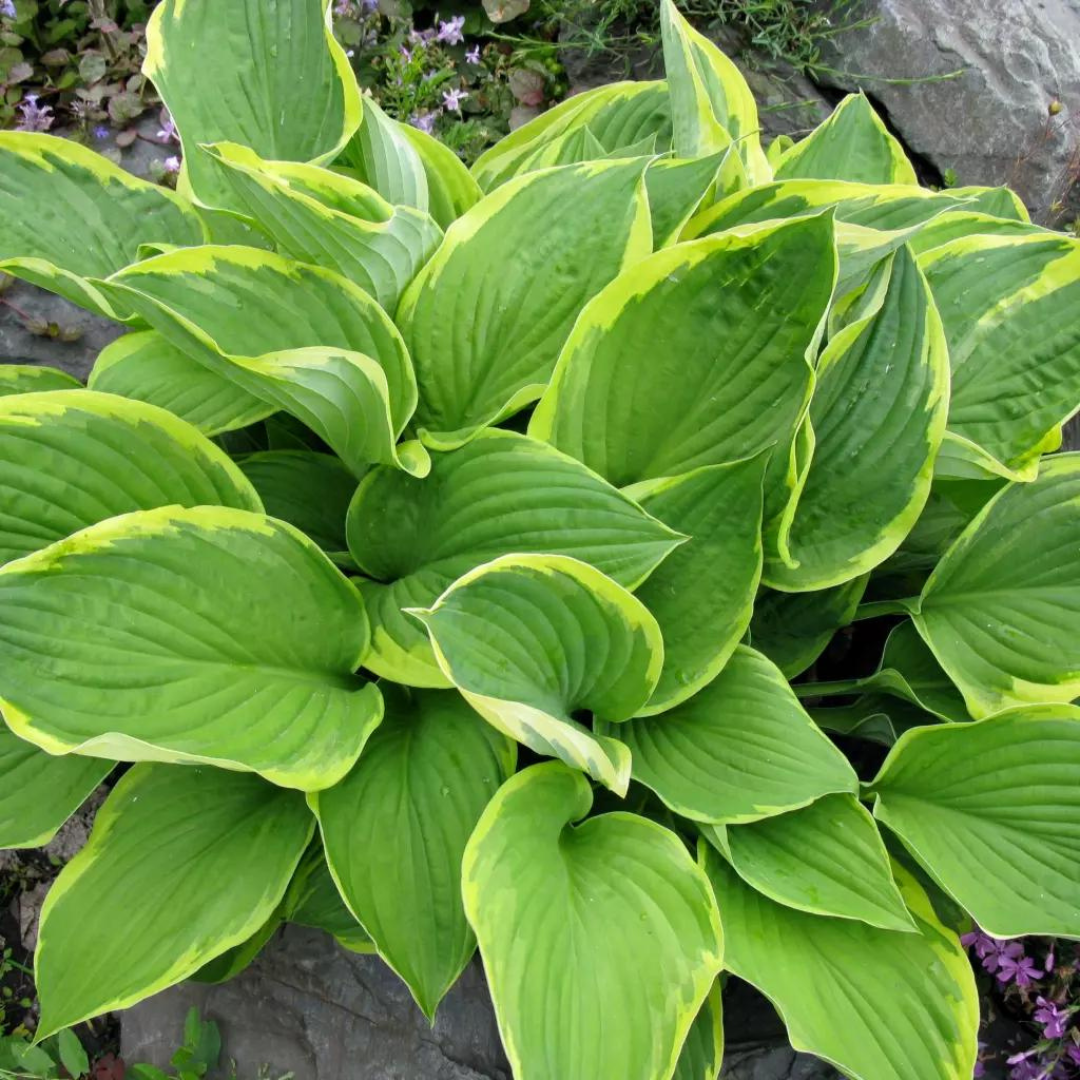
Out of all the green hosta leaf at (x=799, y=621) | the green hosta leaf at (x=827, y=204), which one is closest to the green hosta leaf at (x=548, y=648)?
the green hosta leaf at (x=799, y=621)

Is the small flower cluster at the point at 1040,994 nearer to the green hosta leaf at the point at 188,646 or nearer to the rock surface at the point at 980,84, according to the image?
the green hosta leaf at the point at 188,646

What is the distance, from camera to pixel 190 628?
3.29 ft

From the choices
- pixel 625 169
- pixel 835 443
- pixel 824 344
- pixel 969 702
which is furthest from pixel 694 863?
pixel 625 169

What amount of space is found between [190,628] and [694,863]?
1.95 ft

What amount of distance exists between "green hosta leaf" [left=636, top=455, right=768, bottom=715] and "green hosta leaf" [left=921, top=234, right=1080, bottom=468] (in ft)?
1.34

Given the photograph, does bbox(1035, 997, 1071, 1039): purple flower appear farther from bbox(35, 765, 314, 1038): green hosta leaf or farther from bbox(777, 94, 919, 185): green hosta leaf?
bbox(777, 94, 919, 185): green hosta leaf

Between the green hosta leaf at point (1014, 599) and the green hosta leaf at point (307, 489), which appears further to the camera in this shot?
the green hosta leaf at point (307, 489)

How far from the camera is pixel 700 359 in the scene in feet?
3.70

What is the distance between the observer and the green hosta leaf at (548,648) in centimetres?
91

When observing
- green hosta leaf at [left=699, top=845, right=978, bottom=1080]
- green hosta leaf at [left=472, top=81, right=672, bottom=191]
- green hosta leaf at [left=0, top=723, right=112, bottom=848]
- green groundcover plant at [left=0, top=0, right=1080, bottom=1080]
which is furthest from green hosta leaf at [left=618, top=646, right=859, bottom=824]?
green hosta leaf at [left=472, top=81, right=672, bottom=191]

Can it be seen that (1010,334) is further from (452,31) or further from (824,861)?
(452,31)

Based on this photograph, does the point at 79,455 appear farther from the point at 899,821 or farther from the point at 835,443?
the point at 899,821

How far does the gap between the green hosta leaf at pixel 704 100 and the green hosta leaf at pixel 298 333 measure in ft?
1.63

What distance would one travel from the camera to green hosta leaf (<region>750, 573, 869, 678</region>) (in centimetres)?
131
